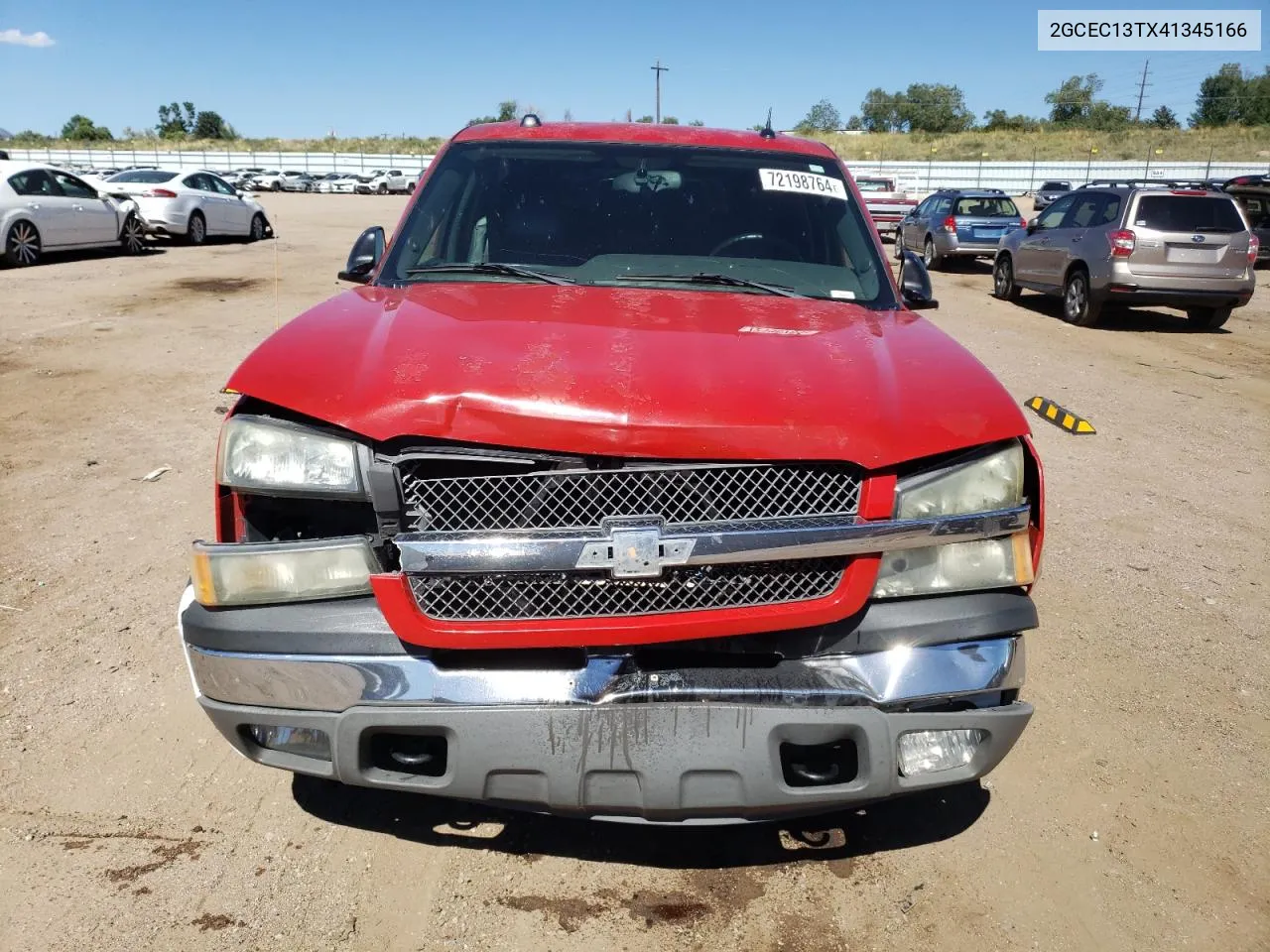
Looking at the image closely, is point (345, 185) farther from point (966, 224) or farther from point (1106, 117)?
point (1106, 117)

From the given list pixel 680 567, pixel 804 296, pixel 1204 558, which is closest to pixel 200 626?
pixel 680 567

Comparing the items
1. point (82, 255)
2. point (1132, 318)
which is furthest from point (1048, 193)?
point (82, 255)

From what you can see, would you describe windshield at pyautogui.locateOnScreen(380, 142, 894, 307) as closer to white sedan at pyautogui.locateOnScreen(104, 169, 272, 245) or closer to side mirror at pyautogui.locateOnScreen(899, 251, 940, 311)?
side mirror at pyautogui.locateOnScreen(899, 251, 940, 311)

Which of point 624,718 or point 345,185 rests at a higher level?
point 345,185

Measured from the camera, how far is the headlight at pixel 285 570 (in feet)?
7.09

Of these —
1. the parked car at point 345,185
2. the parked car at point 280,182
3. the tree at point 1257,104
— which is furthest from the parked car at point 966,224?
the tree at point 1257,104

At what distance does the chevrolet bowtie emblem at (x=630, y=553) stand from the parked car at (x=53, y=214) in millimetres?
15947

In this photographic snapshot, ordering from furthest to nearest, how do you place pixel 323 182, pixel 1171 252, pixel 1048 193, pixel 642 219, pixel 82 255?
pixel 323 182 → pixel 1048 193 → pixel 82 255 → pixel 1171 252 → pixel 642 219

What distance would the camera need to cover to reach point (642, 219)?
3.61 meters

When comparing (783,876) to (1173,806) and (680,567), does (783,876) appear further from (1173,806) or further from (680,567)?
(1173,806)

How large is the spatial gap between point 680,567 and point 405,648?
0.63 m

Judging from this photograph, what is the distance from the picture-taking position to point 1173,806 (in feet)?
9.71

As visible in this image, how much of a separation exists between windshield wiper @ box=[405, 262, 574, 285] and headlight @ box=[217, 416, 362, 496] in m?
1.20

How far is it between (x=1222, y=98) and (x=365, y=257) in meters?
87.7
